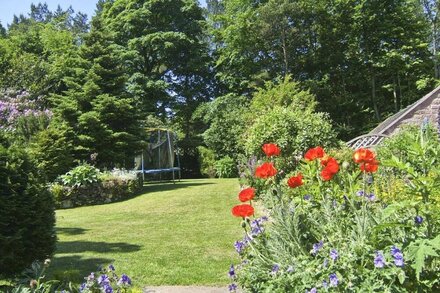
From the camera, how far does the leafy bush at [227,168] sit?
20.5m

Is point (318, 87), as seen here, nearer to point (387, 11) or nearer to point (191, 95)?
point (387, 11)

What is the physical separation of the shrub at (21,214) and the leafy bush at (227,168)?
16.2 metres

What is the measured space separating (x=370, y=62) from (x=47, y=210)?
2454 cm

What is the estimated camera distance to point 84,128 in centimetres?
1515

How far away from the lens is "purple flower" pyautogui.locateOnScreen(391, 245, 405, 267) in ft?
7.57

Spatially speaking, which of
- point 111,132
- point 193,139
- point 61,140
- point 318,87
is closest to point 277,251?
point 61,140

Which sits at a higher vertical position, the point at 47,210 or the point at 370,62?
the point at 370,62

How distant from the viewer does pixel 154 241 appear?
21.8ft

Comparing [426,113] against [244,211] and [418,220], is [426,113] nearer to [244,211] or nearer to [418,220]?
[418,220]

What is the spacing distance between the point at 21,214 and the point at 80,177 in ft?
27.8

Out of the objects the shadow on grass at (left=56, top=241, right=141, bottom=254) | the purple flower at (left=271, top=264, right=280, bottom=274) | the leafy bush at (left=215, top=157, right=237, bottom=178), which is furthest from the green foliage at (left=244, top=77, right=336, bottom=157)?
the leafy bush at (left=215, top=157, right=237, bottom=178)

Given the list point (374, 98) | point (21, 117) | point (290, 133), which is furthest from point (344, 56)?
point (21, 117)

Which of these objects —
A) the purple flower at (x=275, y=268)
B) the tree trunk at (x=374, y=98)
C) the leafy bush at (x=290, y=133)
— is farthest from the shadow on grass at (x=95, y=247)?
the tree trunk at (x=374, y=98)

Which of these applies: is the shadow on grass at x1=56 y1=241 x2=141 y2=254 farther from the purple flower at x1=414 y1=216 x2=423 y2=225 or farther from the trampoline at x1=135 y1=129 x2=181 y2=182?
the trampoline at x1=135 y1=129 x2=181 y2=182
